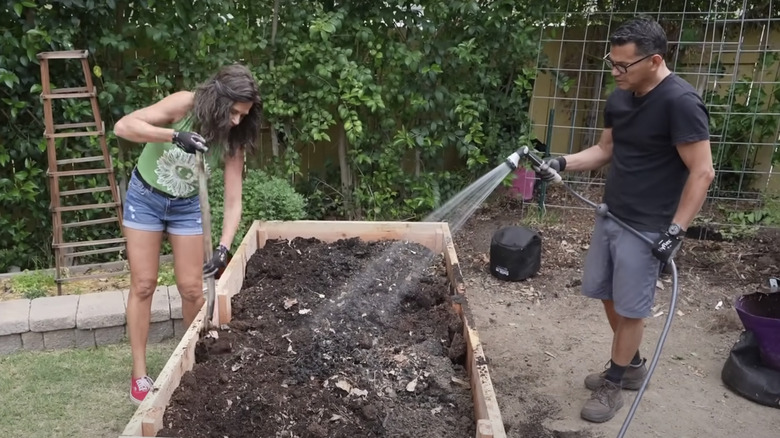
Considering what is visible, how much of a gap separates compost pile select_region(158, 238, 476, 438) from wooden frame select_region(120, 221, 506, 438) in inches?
2.3

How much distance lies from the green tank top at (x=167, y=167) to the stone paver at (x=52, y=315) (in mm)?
1320

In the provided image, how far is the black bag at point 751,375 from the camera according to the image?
295 centimetres

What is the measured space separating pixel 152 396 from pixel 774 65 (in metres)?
6.08

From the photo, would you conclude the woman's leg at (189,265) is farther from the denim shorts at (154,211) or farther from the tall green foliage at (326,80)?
the tall green foliage at (326,80)

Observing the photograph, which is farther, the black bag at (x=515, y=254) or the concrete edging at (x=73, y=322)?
the black bag at (x=515, y=254)

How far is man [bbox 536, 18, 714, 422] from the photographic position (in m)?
2.30

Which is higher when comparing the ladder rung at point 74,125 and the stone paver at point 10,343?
the ladder rung at point 74,125

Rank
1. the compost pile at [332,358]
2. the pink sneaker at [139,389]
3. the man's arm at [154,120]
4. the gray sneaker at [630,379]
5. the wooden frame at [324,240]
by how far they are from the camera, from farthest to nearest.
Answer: the gray sneaker at [630,379] → the pink sneaker at [139,389] → the man's arm at [154,120] → the compost pile at [332,358] → the wooden frame at [324,240]

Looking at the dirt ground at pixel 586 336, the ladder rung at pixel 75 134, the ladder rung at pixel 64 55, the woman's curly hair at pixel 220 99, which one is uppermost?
the ladder rung at pixel 64 55

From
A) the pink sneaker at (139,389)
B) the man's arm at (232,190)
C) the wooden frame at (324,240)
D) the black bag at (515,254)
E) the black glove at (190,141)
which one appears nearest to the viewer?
the wooden frame at (324,240)

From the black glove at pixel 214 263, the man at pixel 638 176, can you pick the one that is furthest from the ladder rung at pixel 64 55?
the man at pixel 638 176

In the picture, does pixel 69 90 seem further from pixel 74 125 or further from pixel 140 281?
pixel 140 281

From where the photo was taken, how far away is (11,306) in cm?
343

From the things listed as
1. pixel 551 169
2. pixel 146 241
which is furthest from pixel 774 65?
pixel 146 241
